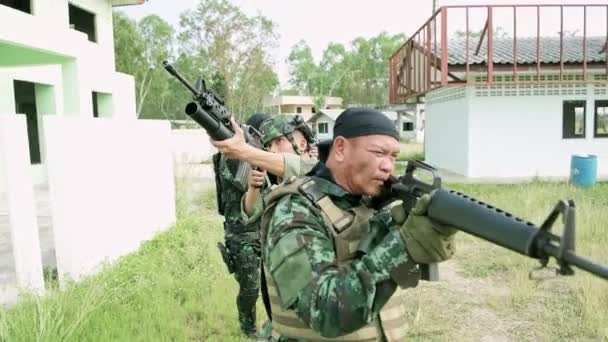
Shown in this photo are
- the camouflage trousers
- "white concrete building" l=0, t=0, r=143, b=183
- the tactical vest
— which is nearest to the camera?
the tactical vest

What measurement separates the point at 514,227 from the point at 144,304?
3.43m

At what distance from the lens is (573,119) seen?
1287 cm

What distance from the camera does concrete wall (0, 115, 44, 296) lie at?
370 centimetres

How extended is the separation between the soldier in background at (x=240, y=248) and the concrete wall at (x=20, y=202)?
1.41 m

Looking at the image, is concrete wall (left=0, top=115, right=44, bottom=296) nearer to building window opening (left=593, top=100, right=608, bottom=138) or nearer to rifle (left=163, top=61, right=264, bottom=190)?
rifle (left=163, top=61, right=264, bottom=190)

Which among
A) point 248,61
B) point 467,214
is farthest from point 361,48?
point 467,214

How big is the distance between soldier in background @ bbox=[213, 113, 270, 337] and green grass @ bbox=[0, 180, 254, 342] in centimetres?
22

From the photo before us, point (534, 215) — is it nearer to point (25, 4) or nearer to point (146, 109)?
point (25, 4)

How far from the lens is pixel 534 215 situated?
736cm

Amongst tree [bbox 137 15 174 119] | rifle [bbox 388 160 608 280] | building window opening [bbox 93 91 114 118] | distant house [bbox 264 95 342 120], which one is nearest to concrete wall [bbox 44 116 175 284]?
rifle [bbox 388 160 608 280]

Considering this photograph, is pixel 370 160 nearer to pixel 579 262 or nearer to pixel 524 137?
pixel 579 262

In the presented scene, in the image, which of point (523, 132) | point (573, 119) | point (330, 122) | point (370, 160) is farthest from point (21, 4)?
point (330, 122)

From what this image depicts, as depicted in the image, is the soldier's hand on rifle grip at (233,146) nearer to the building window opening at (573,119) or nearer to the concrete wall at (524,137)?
the concrete wall at (524,137)

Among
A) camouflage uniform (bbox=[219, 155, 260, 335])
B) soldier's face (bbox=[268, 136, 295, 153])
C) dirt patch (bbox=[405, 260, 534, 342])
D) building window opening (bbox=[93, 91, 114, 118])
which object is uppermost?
building window opening (bbox=[93, 91, 114, 118])
